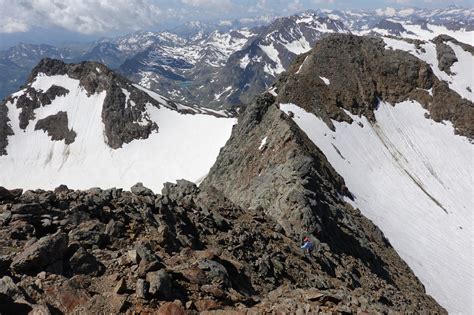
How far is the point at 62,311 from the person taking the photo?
11953 millimetres

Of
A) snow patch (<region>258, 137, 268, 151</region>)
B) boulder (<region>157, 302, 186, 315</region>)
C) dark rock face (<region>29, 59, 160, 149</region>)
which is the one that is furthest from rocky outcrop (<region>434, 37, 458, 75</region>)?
boulder (<region>157, 302, 186, 315</region>)

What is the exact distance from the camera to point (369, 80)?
10512 centimetres

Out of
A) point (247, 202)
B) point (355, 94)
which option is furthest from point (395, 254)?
point (355, 94)

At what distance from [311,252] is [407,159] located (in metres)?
70.2

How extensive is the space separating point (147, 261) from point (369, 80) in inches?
3967

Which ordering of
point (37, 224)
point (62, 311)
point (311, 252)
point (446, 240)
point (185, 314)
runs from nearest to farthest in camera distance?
point (62, 311) < point (185, 314) < point (37, 224) < point (311, 252) < point (446, 240)

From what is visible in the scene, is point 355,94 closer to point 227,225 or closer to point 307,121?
point 307,121

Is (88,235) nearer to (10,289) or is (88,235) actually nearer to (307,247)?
(10,289)

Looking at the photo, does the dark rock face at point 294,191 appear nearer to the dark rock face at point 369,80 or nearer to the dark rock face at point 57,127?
the dark rock face at point 369,80

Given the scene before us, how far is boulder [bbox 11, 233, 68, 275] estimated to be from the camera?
1312 centimetres

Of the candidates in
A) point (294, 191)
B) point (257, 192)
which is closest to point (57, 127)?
point (257, 192)

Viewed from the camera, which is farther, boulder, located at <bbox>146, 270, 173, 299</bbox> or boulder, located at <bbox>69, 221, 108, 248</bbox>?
boulder, located at <bbox>69, 221, 108, 248</bbox>

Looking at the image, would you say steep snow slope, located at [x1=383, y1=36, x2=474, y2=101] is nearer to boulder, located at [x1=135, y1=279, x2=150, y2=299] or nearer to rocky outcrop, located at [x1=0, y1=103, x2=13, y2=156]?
boulder, located at [x1=135, y1=279, x2=150, y2=299]

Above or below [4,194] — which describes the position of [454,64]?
above
